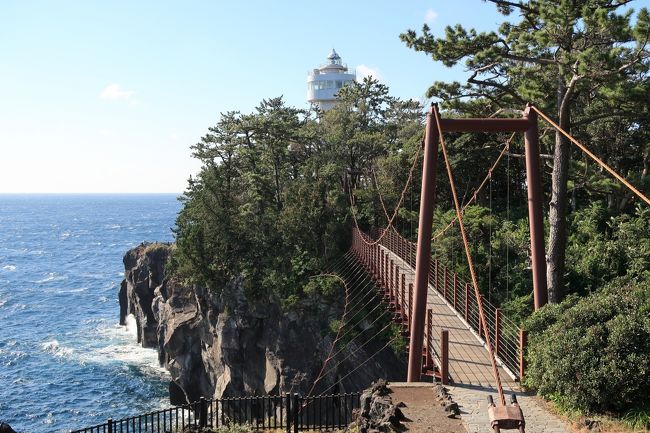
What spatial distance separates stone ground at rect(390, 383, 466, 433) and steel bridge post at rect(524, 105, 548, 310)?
3347 mm

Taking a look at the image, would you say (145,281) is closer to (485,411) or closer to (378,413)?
(378,413)

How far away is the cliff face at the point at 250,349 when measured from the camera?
2239 cm

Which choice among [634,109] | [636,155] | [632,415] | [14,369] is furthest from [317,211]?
[14,369]

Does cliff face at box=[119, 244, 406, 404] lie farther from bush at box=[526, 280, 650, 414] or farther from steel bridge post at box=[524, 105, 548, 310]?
bush at box=[526, 280, 650, 414]

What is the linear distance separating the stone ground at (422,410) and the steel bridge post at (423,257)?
586 mm

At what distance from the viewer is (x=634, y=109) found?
1473 centimetres

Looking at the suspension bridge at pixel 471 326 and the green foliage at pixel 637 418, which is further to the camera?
the suspension bridge at pixel 471 326

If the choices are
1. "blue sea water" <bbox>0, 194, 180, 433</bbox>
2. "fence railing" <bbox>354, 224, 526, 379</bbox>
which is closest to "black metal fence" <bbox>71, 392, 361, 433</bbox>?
"fence railing" <bbox>354, 224, 526, 379</bbox>

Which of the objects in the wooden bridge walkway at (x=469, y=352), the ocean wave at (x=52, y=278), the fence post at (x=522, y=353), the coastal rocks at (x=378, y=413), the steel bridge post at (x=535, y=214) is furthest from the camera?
the ocean wave at (x=52, y=278)

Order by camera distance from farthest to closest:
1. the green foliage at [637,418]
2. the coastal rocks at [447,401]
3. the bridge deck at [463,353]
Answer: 1. the bridge deck at [463,353]
2. the coastal rocks at [447,401]
3. the green foliage at [637,418]

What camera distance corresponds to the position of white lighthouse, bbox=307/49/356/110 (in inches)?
2099

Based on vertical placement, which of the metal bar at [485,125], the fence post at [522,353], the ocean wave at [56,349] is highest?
the metal bar at [485,125]

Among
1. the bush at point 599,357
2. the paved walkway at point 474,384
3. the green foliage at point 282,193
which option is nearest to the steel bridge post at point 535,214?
the paved walkway at point 474,384

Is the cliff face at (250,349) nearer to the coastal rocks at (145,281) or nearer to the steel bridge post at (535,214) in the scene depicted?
the coastal rocks at (145,281)
